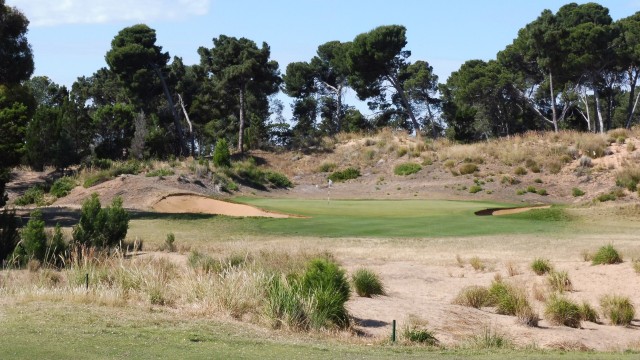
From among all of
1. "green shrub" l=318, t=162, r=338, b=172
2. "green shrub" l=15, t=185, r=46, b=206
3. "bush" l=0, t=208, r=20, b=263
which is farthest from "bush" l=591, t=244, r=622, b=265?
"green shrub" l=318, t=162, r=338, b=172

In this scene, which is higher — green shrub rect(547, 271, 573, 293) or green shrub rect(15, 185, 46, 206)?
green shrub rect(15, 185, 46, 206)

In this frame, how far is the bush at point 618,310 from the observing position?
17.6m

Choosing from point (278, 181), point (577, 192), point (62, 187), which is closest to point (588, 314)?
point (577, 192)

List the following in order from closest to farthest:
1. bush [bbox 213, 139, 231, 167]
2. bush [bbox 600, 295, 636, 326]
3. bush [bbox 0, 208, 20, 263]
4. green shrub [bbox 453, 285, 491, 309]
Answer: bush [bbox 600, 295, 636, 326]
green shrub [bbox 453, 285, 491, 309]
bush [bbox 0, 208, 20, 263]
bush [bbox 213, 139, 231, 167]

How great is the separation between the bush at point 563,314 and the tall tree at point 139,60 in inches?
2300

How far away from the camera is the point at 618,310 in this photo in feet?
58.0

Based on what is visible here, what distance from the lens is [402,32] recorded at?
75.4 m

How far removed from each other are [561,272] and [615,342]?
18.8 feet

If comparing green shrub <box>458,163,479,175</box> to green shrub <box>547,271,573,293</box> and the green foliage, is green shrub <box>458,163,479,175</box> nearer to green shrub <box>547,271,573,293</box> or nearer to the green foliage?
the green foliage

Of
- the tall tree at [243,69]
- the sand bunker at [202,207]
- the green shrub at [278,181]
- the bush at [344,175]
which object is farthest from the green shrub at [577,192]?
the tall tree at [243,69]

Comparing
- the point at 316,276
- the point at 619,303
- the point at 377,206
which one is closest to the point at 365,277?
the point at 316,276

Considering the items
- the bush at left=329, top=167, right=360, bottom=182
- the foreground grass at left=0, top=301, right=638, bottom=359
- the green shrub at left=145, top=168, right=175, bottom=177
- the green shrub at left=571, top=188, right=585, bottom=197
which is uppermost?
the green shrub at left=145, top=168, right=175, bottom=177

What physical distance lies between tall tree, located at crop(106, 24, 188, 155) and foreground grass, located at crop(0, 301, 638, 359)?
5990 cm

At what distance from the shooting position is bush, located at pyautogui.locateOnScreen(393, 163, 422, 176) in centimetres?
5984
